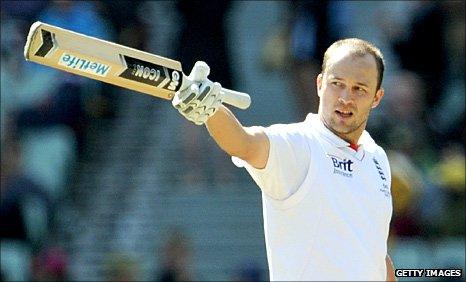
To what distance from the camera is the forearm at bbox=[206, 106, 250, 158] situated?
466 centimetres

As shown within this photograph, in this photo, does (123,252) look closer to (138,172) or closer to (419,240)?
(138,172)

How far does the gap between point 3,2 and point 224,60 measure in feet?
7.70

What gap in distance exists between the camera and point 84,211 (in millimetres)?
11352

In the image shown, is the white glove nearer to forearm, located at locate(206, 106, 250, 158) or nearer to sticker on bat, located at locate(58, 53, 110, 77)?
forearm, located at locate(206, 106, 250, 158)

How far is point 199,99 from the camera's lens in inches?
180

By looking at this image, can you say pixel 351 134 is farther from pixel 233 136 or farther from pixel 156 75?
pixel 156 75

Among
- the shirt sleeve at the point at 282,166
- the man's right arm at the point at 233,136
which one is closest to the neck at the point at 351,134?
Result: the shirt sleeve at the point at 282,166

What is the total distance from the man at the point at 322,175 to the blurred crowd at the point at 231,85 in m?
5.02

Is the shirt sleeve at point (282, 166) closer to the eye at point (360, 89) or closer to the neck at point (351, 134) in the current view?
the neck at point (351, 134)

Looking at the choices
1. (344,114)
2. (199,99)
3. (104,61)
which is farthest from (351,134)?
(104,61)

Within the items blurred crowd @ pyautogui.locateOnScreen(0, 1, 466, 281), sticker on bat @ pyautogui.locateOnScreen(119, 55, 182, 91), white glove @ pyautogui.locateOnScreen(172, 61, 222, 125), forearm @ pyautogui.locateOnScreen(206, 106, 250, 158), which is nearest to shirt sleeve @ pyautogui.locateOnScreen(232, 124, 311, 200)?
forearm @ pyautogui.locateOnScreen(206, 106, 250, 158)

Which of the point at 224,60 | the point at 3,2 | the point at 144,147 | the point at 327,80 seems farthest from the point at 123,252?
the point at 327,80

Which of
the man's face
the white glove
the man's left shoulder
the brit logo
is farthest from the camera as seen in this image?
the man's left shoulder

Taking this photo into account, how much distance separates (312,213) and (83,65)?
1139 mm
